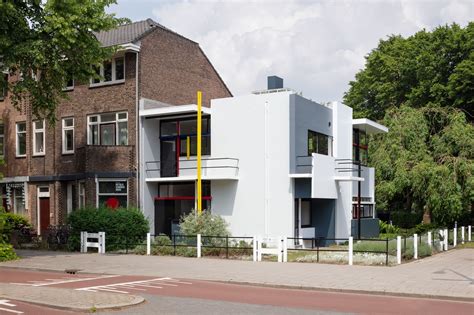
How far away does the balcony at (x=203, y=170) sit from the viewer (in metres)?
27.3

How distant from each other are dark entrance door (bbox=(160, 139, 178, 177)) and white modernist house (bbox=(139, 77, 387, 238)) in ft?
0.16

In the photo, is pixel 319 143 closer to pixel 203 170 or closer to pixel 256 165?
pixel 256 165

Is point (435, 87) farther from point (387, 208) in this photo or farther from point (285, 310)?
point (285, 310)

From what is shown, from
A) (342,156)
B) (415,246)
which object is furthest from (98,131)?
(415,246)

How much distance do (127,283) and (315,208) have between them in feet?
49.4

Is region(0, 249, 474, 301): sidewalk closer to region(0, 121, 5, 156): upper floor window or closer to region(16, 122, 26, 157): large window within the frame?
region(16, 122, 26, 157): large window

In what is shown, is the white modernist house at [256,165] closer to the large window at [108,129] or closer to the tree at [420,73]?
the large window at [108,129]

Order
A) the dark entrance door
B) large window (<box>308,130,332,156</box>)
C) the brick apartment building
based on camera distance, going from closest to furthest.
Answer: large window (<box>308,130,332,156</box>) < the brick apartment building < the dark entrance door

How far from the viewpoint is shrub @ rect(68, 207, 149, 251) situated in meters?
25.0

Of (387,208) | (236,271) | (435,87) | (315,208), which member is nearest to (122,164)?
(315,208)

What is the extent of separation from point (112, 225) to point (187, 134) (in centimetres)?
646

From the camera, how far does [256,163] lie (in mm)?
26922

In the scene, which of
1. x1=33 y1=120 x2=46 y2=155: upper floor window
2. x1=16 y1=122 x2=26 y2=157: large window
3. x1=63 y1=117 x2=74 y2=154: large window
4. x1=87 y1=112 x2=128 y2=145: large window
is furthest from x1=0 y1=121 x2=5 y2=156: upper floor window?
x1=87 y1=112 x2=128 y2=145: large window

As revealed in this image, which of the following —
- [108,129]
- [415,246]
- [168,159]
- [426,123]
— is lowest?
[415,246]
